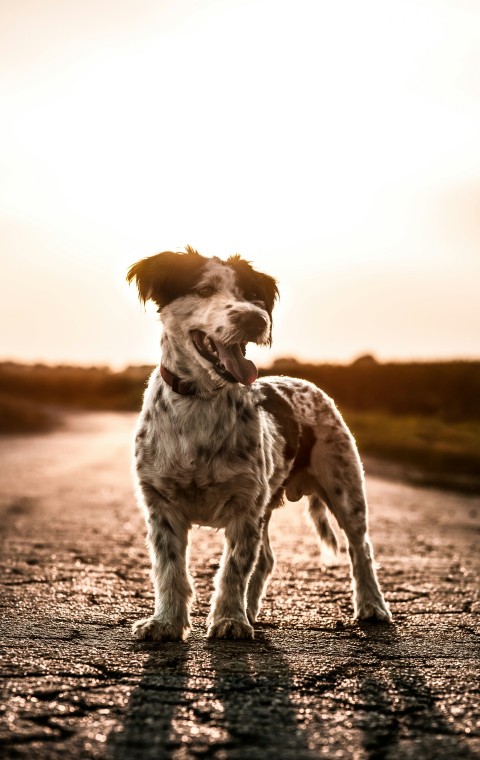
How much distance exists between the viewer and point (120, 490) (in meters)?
14.9

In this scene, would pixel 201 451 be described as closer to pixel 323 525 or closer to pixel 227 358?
pixel 227 358

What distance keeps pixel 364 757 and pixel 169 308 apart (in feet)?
A: 10.4

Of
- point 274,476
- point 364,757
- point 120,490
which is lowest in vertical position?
point 120,490

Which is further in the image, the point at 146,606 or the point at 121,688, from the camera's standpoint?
the point at 146,606

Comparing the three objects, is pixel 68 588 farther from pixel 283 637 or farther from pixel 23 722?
pixel 23 722

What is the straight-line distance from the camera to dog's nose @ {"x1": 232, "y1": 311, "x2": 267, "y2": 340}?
18.6 ft

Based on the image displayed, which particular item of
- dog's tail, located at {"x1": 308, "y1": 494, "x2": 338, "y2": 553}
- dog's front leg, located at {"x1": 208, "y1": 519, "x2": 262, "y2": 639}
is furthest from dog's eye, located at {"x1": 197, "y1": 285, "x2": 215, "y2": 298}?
dog's tail, located at {"x1": 308, "y1": 494, "x2": 338, "y2": 553}

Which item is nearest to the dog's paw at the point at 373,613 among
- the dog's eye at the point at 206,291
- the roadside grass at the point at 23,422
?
the dog's eye at the point at 206,291

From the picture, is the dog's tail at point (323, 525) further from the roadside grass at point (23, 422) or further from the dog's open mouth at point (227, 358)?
the roadside grass at point (23, 422)

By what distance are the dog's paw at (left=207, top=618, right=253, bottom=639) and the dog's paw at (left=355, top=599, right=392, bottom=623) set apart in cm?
109

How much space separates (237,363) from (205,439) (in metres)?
0.47

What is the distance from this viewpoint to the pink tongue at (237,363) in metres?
5.80

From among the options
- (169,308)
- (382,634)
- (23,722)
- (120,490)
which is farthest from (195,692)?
(120,490)

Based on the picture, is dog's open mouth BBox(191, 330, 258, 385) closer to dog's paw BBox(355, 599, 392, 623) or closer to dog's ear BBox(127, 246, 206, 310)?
dog's ear BBox(127, 246, 206, 310)
